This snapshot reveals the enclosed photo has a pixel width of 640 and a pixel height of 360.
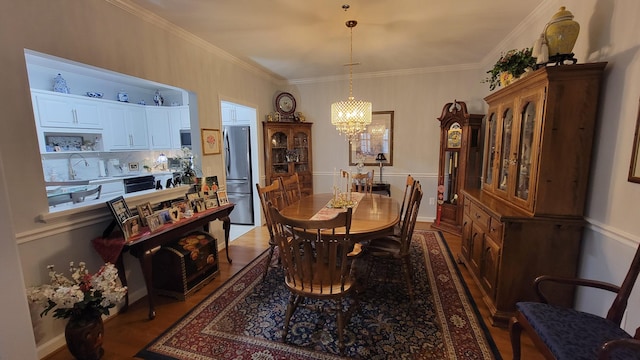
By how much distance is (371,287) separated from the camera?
259 centimetres

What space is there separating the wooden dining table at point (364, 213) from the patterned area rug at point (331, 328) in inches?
26.0

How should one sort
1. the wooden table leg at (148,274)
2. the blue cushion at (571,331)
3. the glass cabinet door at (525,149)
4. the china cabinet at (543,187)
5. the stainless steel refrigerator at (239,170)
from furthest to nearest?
the stainless steel refrigerator at (239,170) → the wooden table leg at (148,274) → the glass cabinet door at (525,149) → the china cabinet at (543,187) → the blue cushion at (571,331)

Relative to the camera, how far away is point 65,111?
13.3 feet

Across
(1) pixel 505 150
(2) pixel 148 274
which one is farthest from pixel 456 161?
(2) pixel 148 274

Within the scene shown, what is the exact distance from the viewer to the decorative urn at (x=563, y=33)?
177 centimetres

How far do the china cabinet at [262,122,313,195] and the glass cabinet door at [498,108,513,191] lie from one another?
3.22 meters

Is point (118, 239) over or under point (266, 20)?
under

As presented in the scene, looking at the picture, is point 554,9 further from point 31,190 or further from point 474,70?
point 31,190

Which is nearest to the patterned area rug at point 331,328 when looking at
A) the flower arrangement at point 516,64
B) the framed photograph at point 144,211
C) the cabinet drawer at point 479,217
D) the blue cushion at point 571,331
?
the blue cushion at point 571,331

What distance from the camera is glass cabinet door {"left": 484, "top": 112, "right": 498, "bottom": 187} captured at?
2768 mm

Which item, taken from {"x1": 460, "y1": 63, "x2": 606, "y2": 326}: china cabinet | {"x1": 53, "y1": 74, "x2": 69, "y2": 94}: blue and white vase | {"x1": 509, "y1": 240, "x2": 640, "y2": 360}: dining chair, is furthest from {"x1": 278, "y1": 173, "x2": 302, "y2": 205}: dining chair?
{"x1": 53, "y1": 74, "x2": 69, "y2": 94}: blue and white vase

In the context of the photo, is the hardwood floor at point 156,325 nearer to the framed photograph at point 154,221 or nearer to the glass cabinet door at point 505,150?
the framed photograph at point 154,221

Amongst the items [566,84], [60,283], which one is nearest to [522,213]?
[566,84]

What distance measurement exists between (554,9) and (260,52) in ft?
10.2
